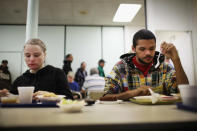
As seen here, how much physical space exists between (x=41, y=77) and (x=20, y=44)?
6.01 m

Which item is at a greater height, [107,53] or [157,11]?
[157,11]

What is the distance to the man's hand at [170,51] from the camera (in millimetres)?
1496

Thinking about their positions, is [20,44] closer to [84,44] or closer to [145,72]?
[84,44]

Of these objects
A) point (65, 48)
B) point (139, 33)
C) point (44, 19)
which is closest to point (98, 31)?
point (65, 48)

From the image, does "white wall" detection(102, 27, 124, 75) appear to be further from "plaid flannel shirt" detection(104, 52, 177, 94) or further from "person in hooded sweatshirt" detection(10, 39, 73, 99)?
"plaid flannel shirt" detection(104, 52, 177, 94)

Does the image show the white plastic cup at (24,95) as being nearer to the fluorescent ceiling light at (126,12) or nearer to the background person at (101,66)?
the fluorescent ceiling light at (126,12)

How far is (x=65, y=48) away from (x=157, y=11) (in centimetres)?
379

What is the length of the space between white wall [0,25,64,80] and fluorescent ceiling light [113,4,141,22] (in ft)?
7.67

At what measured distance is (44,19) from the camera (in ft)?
21.5

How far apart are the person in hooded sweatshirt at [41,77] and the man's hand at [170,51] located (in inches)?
36.4

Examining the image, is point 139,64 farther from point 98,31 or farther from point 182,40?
point 98,31

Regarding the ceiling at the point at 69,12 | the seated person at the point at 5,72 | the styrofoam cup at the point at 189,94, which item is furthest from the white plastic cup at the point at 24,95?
the seated person at the point at 5,72

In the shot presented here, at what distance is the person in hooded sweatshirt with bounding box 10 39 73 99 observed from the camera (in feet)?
5.16

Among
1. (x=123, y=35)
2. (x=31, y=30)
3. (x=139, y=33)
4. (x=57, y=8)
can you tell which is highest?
(x=57, y=8)
